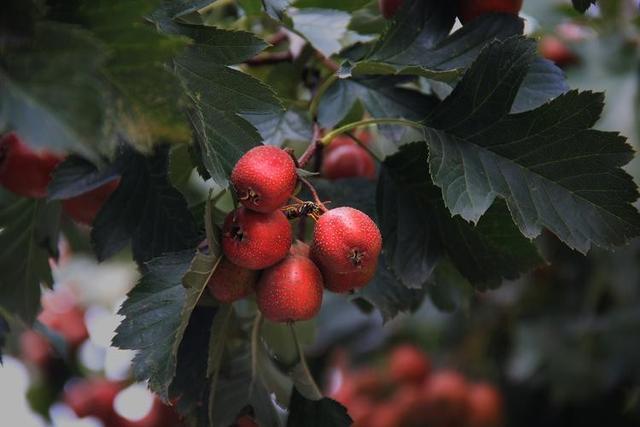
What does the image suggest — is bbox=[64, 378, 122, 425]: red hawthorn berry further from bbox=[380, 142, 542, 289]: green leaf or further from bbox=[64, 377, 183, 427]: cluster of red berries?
bbox=[380, 142, 542, 289]: green leaf

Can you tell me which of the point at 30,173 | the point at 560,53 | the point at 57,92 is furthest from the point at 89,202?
the point at 560,53

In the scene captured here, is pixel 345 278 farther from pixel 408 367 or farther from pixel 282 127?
pixel 408 367

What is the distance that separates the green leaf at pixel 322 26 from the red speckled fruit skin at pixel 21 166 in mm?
274

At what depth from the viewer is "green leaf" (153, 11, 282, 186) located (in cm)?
70

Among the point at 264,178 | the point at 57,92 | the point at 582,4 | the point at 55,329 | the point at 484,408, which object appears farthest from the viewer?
the point at 484,408

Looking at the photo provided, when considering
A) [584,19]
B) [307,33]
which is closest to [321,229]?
[307,33]

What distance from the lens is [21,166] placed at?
2.84ft

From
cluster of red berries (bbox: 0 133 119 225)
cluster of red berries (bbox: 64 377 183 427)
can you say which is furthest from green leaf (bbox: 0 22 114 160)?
cluster of red berries (bbox: 64 377 183 427)

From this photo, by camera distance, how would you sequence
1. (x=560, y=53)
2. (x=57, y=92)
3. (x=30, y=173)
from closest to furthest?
(x=57, y=92) < (x=30, y=173) < (x=560, y=53)

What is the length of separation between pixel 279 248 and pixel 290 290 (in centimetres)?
3

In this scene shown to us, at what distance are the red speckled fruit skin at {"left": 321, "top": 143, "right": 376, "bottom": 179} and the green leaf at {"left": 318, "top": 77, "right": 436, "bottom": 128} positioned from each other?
11cm

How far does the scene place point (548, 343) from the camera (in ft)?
5.82

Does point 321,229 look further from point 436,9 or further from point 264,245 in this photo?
point 436,9

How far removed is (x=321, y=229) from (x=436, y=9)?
261 mm
